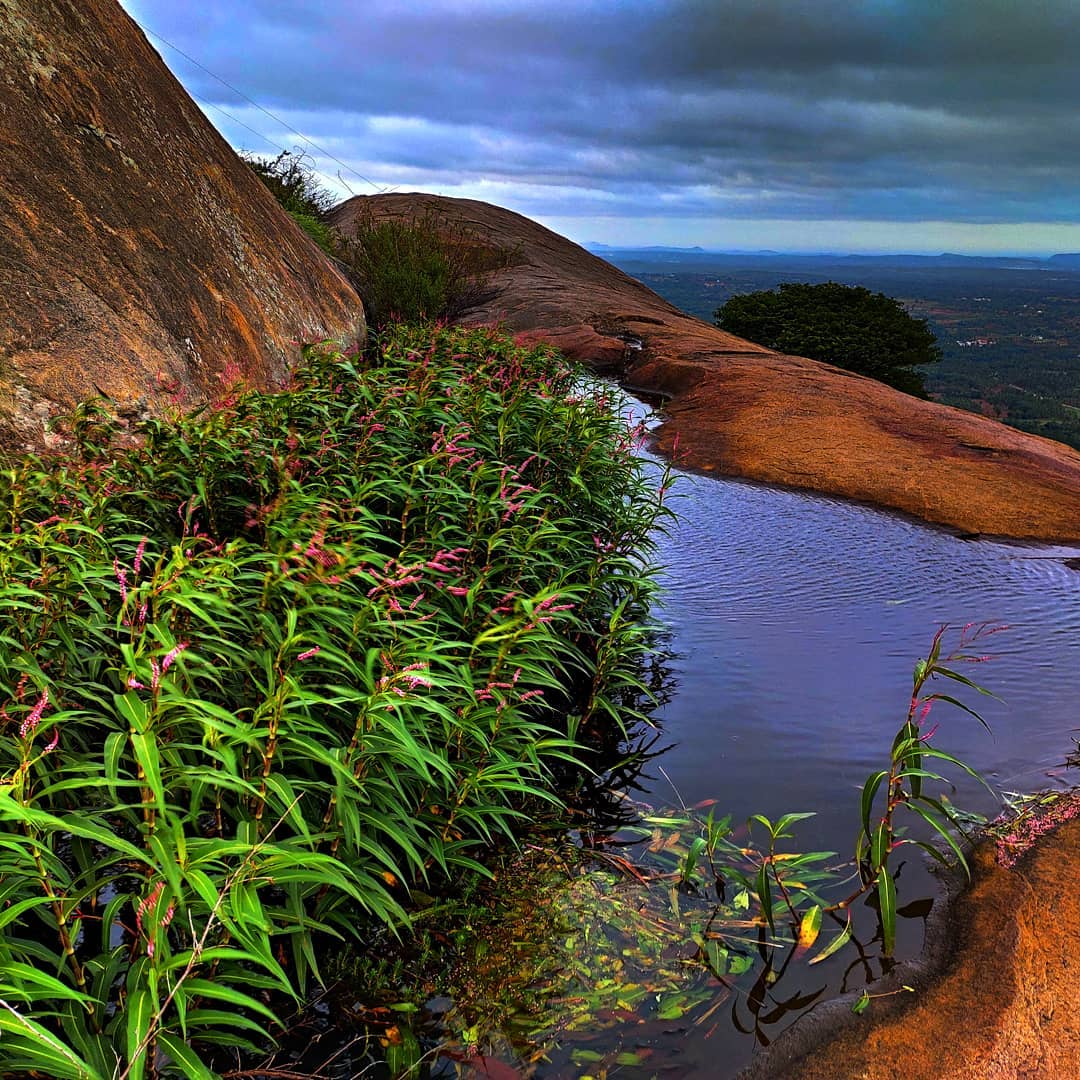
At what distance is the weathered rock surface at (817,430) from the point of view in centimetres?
864

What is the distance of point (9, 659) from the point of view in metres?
2.86

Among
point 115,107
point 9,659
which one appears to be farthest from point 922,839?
point 115,107

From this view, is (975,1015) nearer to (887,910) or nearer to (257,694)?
(887,910)

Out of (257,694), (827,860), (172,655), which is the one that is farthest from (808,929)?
(172,655)

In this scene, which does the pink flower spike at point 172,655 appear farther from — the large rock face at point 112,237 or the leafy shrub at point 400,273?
the leafy shrub at point 400,273

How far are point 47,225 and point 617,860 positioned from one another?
525 cm

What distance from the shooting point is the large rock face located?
5.27 meters

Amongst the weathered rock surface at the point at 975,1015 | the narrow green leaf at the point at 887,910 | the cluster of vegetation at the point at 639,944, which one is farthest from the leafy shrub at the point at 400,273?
the weathered rock surface at the point at 975,1015

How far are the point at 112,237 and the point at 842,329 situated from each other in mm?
26363

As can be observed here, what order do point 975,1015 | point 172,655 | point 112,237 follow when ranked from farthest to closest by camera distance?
point 112,237
point 975,1015
point 172,655

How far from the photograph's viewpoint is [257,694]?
309 cm

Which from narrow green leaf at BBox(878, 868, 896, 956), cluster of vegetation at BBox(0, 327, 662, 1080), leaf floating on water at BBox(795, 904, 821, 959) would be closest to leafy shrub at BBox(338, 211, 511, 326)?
cluster of vegetation at BBox(0, 327, 662, 1080)

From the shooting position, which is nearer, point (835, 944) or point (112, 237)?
point (835, 944)

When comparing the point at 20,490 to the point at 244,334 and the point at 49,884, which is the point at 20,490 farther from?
the point at 244,334
